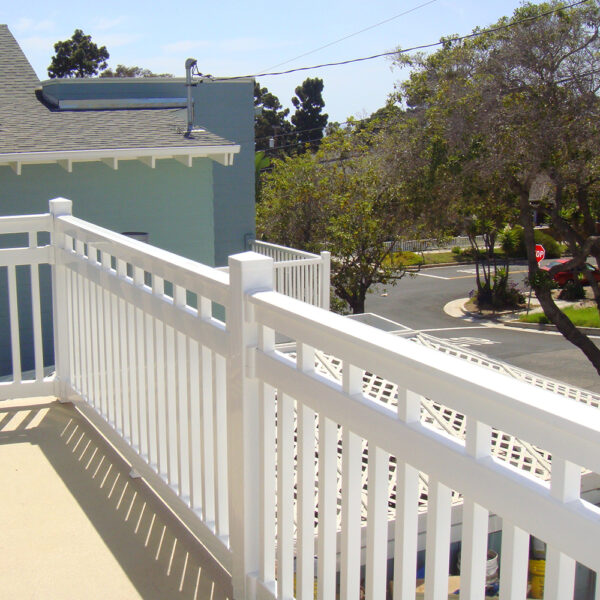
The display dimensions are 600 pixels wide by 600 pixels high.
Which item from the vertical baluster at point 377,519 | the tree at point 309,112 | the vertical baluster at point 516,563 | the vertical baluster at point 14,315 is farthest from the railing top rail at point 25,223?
the tree at point 309,112

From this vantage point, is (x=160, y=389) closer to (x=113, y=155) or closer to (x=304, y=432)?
(x=304, y=432)

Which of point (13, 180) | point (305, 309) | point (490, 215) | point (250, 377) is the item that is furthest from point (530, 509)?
point (490, 215)

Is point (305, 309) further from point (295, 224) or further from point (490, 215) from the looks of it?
point (295, 224)

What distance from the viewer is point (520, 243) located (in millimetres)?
35781

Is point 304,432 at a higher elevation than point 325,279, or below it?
higher

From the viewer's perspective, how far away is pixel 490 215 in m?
17.5

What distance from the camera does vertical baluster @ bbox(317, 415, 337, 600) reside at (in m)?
1.70

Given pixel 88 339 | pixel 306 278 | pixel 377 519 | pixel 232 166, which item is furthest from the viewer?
pixel 232 166

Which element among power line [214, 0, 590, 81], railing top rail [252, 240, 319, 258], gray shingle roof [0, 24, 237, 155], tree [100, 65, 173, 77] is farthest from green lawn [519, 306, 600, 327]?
tree [100, 65, 173, 77]

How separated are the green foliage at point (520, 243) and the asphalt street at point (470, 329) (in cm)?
91

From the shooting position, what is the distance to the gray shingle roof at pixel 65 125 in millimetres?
9523

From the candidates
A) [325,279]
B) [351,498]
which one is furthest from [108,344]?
[325,279]

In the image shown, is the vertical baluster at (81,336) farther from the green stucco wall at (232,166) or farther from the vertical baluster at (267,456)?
the green stucco wall at (232,166)

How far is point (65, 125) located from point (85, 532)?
866cm
